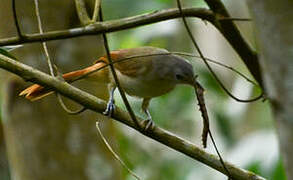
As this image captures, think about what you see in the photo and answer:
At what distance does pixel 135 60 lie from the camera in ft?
7.92

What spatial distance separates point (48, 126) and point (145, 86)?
1.38 feet

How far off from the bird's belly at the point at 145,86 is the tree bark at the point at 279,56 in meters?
1.50

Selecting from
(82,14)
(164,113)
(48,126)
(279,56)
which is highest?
(279,56)

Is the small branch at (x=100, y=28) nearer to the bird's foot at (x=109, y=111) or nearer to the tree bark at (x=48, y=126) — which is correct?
the bird's foot at (x=109, y=111)

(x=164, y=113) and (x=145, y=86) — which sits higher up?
(x=145, y=86)

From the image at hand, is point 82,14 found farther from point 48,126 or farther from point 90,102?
point 48,126

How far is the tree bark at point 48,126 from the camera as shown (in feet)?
7.68

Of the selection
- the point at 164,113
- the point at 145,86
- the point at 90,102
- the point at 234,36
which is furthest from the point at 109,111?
the point at 164,113

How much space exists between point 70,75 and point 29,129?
0.37 m

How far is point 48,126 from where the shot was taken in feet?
7.75

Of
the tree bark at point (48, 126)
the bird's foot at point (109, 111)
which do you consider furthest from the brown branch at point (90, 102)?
the tree bark at point (48, 126)

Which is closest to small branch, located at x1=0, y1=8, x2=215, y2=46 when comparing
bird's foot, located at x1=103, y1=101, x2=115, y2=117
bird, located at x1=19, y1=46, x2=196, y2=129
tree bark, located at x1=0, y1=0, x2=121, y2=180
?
bird's foot, located at x1=103, y1=101, x2=115, y2=117

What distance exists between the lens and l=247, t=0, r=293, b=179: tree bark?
0.80m

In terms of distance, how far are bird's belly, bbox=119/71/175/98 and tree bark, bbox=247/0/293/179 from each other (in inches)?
59.2
